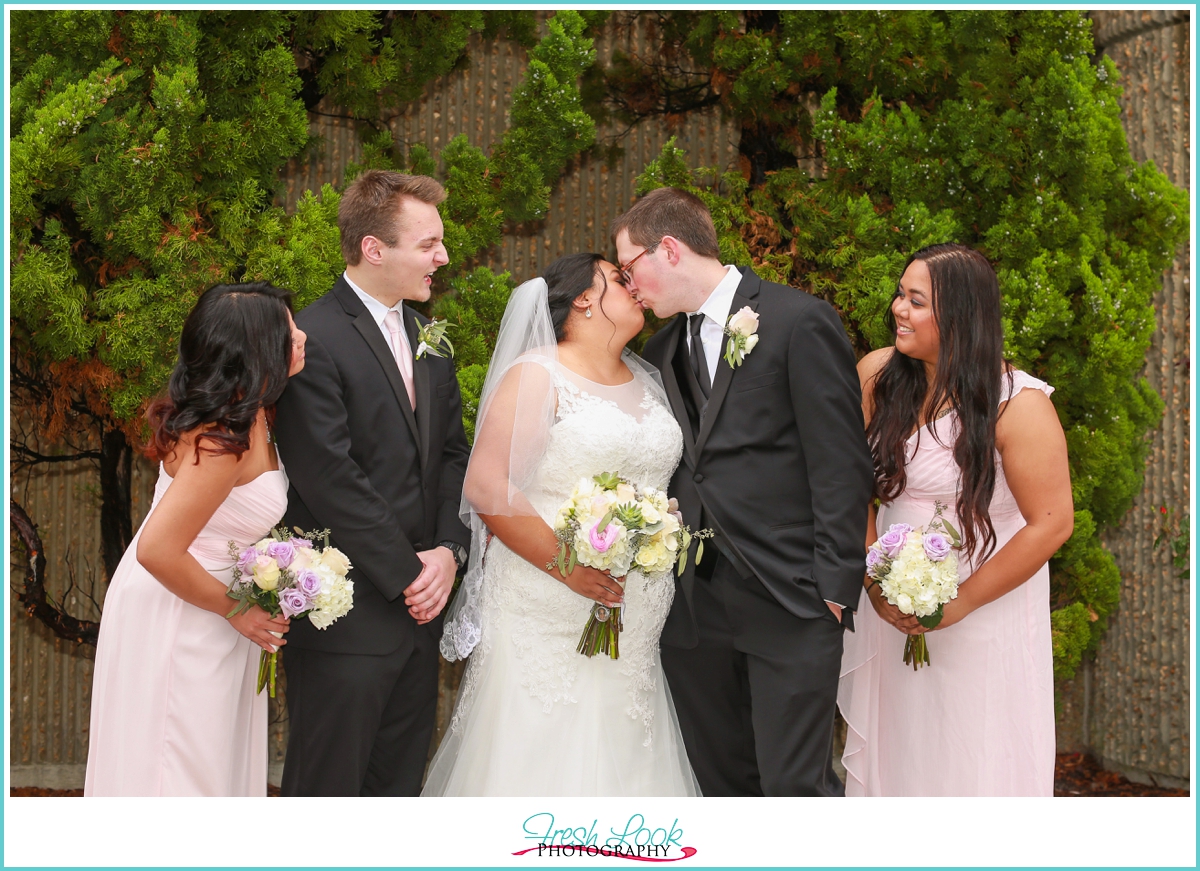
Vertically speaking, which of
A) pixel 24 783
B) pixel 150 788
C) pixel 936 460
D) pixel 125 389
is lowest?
pixel 24 783

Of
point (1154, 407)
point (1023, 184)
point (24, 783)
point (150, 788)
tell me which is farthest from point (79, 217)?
point (1154, 407)

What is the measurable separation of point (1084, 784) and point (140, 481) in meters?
5.64

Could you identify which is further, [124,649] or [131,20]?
[131,20]

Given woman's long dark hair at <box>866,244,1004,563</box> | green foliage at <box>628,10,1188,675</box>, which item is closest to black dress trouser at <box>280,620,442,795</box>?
woman's long dark hair at <box>866,244,1004,563</box>

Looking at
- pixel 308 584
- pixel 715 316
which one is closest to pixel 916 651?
pixel 715 316

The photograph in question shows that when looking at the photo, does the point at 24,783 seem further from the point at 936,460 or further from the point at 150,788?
the point at 936,460

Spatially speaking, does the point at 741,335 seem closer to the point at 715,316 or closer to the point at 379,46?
the point at 715,316

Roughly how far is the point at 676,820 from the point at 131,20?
3687 millimetres

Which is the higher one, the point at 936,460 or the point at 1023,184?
the point at 1023,184

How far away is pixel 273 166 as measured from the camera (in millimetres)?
4336

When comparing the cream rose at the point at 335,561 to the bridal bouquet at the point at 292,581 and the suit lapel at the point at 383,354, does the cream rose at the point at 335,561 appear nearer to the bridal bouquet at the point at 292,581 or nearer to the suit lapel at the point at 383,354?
the bridal bouquet at the point at 292,581

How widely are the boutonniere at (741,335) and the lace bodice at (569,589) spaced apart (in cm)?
38

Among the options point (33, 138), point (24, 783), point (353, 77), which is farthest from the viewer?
point (24, 783)

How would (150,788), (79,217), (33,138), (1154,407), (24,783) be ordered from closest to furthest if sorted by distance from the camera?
(150,788) → (33,138) → (79,217) → (1154,407) → (24,783)
